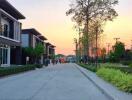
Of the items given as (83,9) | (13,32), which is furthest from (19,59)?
(83,9)

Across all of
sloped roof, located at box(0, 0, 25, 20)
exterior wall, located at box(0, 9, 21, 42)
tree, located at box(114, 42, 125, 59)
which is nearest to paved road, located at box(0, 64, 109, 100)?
sloped roof, located at box(0, 0, 25, 20)

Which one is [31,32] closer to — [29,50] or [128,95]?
[29,50]

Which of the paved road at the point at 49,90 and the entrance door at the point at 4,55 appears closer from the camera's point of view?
the paved road at the point at 49,90

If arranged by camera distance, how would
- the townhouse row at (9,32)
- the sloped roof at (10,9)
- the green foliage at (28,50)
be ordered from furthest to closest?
A: the green foliage at (28,50), the townhouse row at (9,32), the sloped roof at (10,9)

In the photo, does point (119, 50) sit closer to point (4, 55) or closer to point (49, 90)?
point (4, 55)

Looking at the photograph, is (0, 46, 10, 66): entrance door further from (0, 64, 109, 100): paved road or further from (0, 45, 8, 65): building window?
(0, 64, 109, 100): paved road

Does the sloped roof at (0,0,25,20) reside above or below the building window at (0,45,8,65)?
above

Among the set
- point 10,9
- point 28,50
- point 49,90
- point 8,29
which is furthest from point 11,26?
point 49,90

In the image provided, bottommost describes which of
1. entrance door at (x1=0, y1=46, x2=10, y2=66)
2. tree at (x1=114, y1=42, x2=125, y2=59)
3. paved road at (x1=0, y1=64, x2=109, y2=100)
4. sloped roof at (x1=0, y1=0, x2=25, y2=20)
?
paved road at (x1=0, y1=64, x2=109, y2=100)

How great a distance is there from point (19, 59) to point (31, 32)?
21.0m

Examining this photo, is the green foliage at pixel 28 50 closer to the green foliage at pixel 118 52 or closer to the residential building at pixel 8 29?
the residential building at pixel 8 29

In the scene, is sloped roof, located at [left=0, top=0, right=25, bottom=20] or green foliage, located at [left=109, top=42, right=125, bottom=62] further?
green foliage, located at [left=109, top=42, right=125, bottom=62]

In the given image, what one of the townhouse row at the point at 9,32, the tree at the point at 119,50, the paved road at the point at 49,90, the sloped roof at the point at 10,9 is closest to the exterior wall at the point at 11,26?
the townhouse row at the point at 9,32

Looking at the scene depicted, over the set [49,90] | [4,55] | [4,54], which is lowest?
[49,90]
